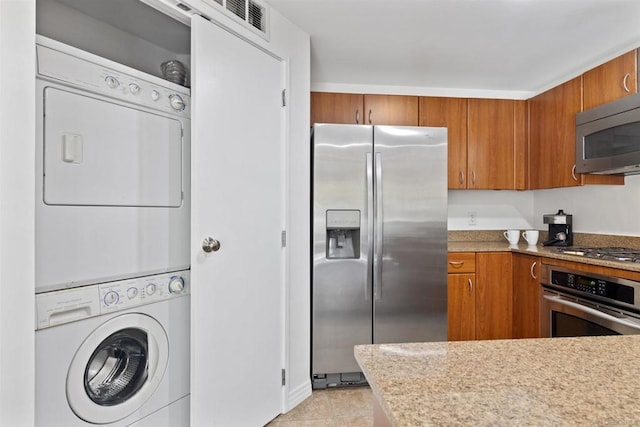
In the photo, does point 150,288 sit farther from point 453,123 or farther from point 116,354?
point 453,123

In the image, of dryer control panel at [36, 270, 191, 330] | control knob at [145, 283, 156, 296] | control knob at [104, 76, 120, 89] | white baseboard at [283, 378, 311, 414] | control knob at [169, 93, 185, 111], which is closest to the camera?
dryer control panel at [36, 270, 191, 330]

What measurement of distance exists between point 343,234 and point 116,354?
152cm

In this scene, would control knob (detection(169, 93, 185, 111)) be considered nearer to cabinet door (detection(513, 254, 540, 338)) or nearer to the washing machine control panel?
the washing machine control panel

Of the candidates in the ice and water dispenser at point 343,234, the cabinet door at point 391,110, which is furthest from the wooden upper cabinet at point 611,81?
the ice and water dispenser at point 343,234

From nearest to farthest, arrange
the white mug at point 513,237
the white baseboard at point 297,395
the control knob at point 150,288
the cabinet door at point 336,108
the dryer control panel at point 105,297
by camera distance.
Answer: the dryer control panel at point 105,297 < the control knob at point 150,288 < the white baseboard at point 297,395 < the cabinet door at point 336,108 < the white mug at point 513,237

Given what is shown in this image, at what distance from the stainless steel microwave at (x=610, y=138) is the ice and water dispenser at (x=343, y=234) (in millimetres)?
1599

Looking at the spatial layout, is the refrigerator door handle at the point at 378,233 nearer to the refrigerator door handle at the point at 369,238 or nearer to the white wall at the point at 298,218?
the refrigerator door handle at the point at 369,238

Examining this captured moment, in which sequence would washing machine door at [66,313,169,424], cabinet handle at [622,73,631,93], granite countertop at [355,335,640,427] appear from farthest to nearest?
cabinet handle at [622,73,631,93], washing machine door at [66,313,169,424], granite countertop at [355,335,640,427]

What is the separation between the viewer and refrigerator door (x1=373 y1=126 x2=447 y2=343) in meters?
2.52

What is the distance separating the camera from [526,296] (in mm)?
2709

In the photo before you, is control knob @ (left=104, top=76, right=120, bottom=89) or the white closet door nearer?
control knob @ (left=104, top=76, right=120, bottom=89)

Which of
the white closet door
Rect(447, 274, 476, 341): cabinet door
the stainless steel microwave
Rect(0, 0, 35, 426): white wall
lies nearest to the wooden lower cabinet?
Rect(447, 274, 476, 341): cabinet door

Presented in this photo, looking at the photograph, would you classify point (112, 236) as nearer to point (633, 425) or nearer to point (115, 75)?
point (115, 75)

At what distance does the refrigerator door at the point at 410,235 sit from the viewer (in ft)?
8.25
